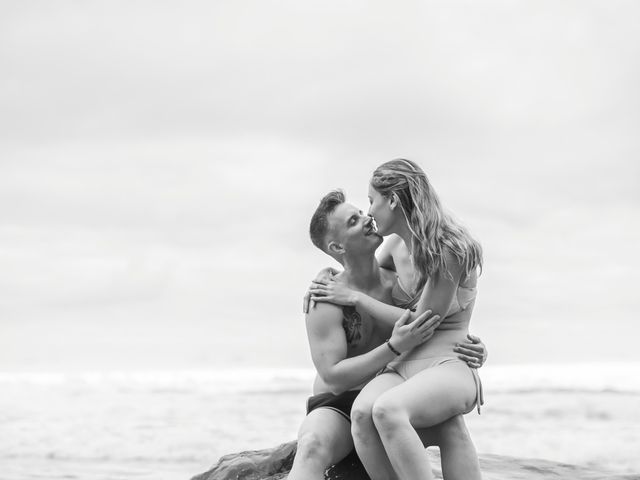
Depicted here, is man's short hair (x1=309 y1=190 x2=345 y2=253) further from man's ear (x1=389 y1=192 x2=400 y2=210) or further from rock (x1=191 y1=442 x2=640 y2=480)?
rock (x1=191 y1=442 x2=640 y2=480)

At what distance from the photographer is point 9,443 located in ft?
87.8

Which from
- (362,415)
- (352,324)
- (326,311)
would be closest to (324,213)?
(326,311)

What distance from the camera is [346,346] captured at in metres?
6.27

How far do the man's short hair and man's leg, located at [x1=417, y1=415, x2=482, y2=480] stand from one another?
1.48 meters

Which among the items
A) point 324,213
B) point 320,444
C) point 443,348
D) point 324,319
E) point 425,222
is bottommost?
point 320,444

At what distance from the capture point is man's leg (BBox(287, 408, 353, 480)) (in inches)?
237

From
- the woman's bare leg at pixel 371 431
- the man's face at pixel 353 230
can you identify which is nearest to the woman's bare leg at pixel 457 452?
the woman's bare leg at pixel 371 431

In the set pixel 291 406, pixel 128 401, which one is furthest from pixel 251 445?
pixel 128 401

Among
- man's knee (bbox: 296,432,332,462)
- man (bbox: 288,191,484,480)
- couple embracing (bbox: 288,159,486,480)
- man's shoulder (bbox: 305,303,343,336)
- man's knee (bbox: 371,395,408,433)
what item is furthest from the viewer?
man's shoulder (bbox: 305,303,343,336)

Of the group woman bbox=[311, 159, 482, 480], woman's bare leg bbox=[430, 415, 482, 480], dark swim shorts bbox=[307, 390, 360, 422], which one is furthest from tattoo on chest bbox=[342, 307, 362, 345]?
woman's bare leg bbox=[430, 415, 482, 480]

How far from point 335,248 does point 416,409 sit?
4.43ft

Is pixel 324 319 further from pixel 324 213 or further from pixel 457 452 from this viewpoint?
pixel 457 452

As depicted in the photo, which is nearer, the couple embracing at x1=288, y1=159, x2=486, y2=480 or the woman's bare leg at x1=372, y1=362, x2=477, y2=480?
the woman's bare leg at x1=372, y1=362, x2=477, y2=480

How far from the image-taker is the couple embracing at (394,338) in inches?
220
